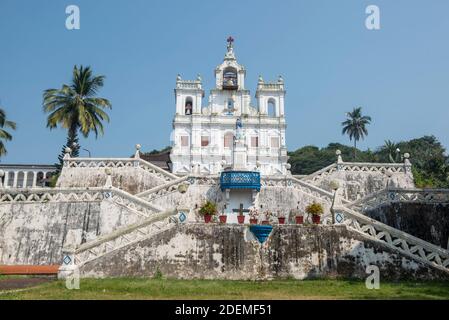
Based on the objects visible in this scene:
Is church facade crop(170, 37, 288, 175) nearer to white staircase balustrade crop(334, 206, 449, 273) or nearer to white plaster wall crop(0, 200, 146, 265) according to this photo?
white plaster wall crop(0, 200, 146, 265)

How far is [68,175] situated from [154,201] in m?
9.20

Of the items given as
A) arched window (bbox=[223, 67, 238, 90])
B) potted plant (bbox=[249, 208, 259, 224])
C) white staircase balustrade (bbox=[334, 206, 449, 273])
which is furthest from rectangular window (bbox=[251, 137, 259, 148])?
white staircase balustrade (bbox=[334, 206, 449, 273])

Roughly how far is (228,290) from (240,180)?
47.8ft

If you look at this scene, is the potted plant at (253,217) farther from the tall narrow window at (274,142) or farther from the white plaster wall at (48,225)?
the tall narrow window at (274,142)

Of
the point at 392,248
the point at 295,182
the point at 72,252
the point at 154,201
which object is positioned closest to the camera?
the point at 72,252

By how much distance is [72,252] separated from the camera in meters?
15.8

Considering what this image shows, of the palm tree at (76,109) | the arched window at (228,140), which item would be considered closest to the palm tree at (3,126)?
the palm tree at (76,109)

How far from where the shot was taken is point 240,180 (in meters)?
27.4

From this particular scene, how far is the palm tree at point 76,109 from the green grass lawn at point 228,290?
2488 cm

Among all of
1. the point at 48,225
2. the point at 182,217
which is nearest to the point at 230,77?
the point at 48,225

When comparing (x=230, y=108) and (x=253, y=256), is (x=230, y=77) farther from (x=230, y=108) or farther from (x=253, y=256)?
(x=253, y=256)

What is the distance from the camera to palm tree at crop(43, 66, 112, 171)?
37281mm
